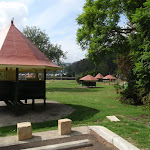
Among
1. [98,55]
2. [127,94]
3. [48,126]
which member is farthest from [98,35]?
[48,126]

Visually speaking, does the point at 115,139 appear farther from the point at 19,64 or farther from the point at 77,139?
the point at 19,64

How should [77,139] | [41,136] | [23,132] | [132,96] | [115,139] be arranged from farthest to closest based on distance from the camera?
[132,96] < [41,136] < [77,139] < [23,132] < [115,139]

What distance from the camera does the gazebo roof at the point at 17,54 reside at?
7.49m

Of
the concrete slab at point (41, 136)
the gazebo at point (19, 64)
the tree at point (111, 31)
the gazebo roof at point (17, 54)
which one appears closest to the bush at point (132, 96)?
the tree at point (111, 31)

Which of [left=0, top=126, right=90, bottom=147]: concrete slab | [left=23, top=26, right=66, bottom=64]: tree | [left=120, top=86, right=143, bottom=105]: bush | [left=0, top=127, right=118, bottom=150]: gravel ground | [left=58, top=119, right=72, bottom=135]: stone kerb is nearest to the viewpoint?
[left=0, top=127, right=118, bottom=150]: gravel ground

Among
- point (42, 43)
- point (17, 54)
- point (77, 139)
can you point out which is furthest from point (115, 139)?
point (42, 43)

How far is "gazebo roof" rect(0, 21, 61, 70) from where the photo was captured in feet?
24.6

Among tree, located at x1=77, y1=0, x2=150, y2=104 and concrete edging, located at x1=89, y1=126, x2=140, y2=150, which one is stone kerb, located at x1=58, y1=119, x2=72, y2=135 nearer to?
concrete edging, located at x1=89, y1=126, x2=140, y2=150

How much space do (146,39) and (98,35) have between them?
5.29 metres

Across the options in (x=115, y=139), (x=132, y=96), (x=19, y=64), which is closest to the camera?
(x=115, y=139)

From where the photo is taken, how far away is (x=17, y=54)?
809cm

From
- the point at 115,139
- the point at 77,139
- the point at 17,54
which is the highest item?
the point at 17,54

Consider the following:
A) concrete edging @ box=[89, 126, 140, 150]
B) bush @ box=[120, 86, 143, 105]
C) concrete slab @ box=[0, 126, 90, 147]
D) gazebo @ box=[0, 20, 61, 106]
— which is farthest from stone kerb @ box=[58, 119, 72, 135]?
bush @ box=[120, 86, 143, 105]

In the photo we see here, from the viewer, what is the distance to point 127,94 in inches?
482
